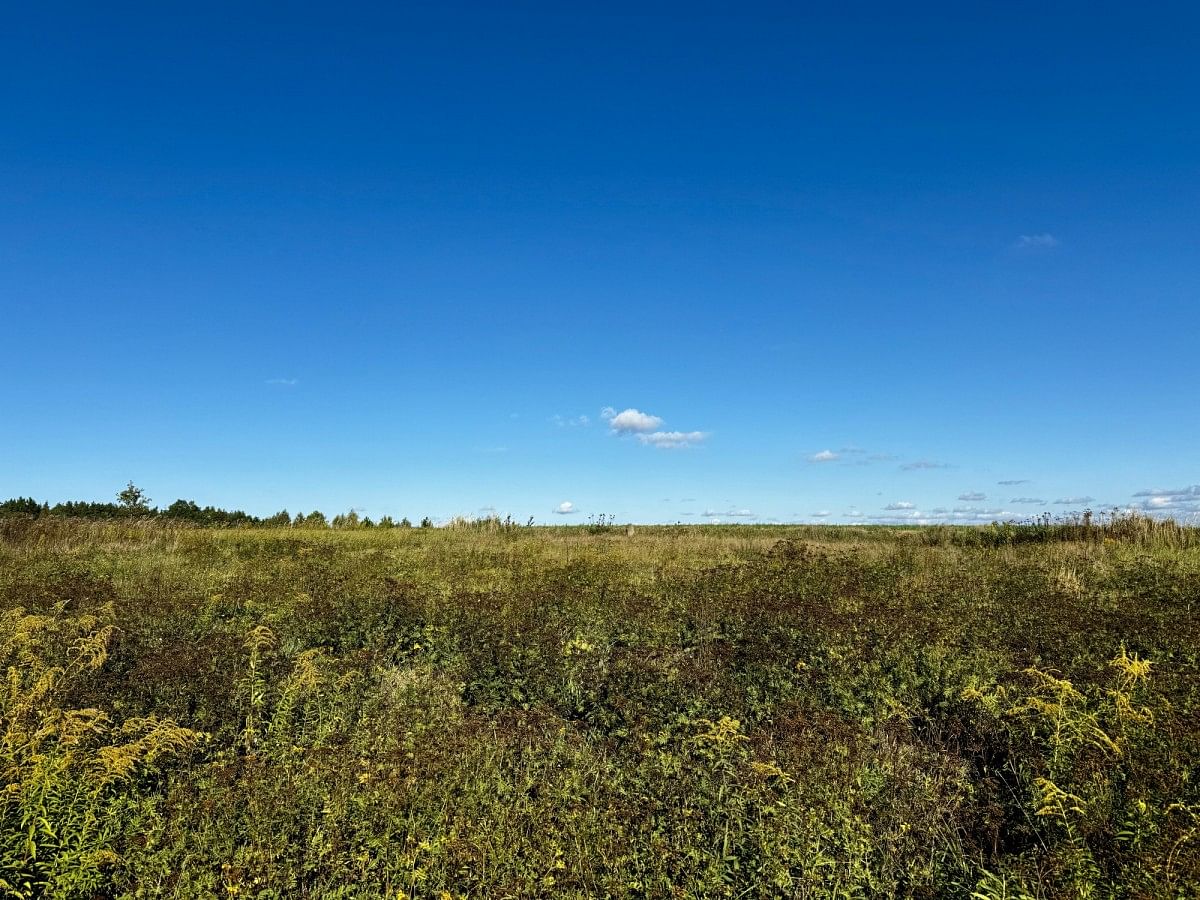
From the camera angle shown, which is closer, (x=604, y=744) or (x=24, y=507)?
(x=604, y=744)

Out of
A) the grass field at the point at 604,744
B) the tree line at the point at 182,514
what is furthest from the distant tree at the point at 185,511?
the grass field at the point at 604,744

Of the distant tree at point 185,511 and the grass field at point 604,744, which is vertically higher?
the distant tree at point 185,511

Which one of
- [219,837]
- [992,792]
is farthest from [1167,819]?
[219,837]

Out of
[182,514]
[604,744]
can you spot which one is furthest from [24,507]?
[604,744]

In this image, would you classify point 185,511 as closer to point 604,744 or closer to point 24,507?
point 24,507

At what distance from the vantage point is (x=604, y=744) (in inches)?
244

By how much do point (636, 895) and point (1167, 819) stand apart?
3.32 meters

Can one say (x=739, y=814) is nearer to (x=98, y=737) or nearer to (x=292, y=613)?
(x=98, y=737)

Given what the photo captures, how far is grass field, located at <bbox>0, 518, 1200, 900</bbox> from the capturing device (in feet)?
14.5

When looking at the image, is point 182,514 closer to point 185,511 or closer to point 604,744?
point 185,511

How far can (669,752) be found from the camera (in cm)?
Answer: 589

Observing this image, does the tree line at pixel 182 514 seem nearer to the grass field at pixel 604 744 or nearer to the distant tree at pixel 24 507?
the distant tree at pixel 24 507

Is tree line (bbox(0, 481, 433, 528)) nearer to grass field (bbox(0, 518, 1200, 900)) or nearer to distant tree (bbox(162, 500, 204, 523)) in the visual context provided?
distant tree (bbox(162, 500, 204, 523))

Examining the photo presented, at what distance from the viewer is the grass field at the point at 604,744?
4.43 meters
